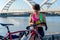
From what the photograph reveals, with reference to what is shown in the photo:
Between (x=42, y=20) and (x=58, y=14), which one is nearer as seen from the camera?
(x=42, y=20)

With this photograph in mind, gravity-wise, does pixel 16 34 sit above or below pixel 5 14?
above

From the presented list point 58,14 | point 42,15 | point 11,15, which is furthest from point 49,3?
point 42,15

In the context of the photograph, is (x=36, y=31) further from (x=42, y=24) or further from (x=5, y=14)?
(x=5, y=14)

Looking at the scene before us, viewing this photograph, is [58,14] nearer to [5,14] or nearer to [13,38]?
[5,14]

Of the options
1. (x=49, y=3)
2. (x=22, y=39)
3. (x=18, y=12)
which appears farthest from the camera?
(x=49, y=3)

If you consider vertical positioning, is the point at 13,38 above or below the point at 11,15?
above

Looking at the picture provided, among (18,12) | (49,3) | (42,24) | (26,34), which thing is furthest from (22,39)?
(49,3)

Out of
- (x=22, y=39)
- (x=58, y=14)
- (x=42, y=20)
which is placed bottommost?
(x=58, y=14)

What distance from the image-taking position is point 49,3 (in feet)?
202

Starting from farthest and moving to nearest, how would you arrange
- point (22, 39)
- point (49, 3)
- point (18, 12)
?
1. point (49, 3)
2. point (18, 12)
3. point (22, 39)

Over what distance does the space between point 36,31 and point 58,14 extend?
168 ft

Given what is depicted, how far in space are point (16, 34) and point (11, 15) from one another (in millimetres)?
50962

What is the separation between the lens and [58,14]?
2163 inches

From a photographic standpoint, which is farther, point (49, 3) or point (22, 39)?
point (49, 3)
